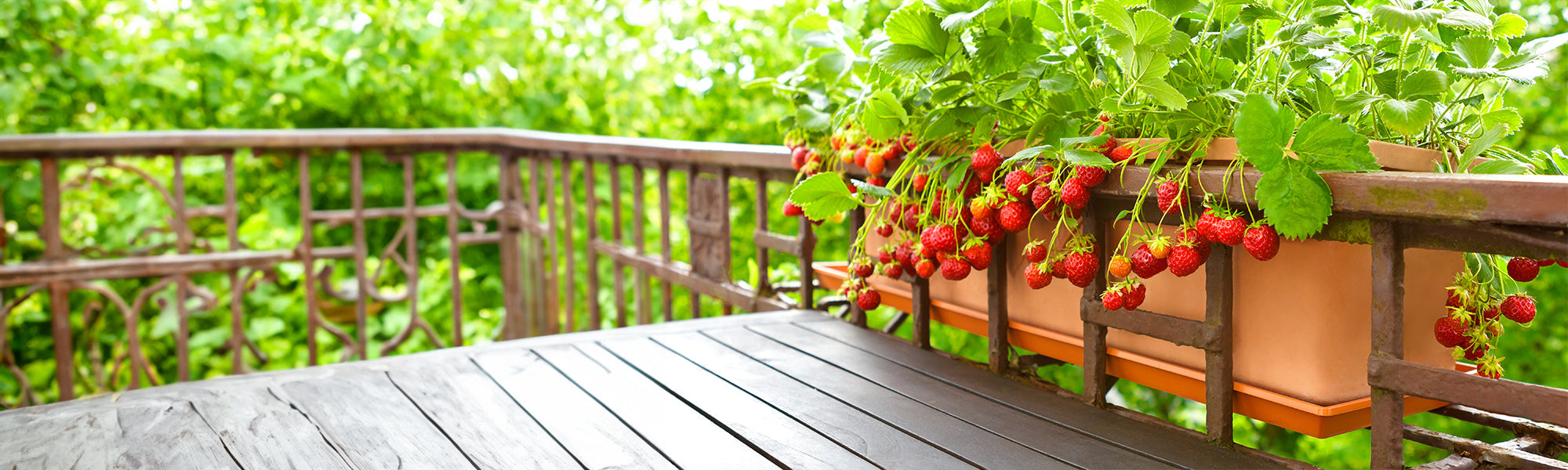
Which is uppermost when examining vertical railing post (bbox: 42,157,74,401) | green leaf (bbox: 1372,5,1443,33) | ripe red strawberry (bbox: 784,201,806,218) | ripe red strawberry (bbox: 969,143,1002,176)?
green leaf (bbox: 1372,5,1443,33)

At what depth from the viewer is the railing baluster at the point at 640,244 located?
217 centimetres

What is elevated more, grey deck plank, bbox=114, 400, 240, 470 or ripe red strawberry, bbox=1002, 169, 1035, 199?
ripe red strawberry, bbox=1002, 169, 1035, 199

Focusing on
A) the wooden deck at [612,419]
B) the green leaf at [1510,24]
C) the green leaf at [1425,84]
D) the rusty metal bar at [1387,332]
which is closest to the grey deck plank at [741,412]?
the wooden deck at [612,419]

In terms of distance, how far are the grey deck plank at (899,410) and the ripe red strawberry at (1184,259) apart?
0.22 metres

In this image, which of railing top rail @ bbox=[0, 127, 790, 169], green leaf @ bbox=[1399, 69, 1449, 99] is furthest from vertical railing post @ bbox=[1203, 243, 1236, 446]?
railing top rail @ bbox=[0, 127, 790, 169]

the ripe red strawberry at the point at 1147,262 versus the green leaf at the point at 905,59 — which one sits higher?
the green leaf at the point at 905,59

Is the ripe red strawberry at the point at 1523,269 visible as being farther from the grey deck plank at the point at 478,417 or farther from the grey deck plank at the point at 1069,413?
the grey deck plank at the point at 478,417

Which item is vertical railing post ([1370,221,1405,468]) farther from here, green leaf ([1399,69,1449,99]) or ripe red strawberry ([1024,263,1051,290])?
ripe red strawberry ([1024,263,1051,290])

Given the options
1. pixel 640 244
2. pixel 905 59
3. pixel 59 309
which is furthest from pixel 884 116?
pixel 59 309

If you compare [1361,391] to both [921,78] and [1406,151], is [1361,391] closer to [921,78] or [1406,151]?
[1406,151]

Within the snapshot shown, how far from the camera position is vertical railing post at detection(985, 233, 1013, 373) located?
132cm

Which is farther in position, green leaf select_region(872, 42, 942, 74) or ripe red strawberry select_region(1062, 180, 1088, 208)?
green leaf select_region(872, 42, 942, 74)

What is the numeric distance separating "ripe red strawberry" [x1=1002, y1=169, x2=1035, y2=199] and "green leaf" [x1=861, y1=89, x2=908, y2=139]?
0.17 m

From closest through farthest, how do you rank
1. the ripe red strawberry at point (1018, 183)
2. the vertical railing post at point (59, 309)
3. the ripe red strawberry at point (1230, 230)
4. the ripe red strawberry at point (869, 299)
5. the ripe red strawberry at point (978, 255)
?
the ripe red strawberry at point (1230, 230), the ripe red strawberry at point (1018, 183), the ripe red strawberry at point (978, 255), the ripe red strawberry at point (869, 299), the vertical railing post at point (59, 309)
